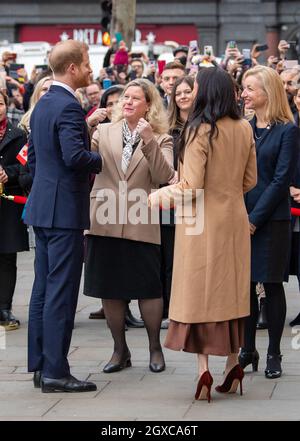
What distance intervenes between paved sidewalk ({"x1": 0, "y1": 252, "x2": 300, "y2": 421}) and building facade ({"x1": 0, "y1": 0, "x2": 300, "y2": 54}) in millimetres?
31251

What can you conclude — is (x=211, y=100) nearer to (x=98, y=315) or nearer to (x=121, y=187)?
(x=121, y=187)

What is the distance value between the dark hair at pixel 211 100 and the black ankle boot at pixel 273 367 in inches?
59.6

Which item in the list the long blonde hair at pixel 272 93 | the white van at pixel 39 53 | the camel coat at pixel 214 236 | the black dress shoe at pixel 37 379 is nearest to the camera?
the camel coat at pixel 214 236

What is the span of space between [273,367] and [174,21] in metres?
34.4

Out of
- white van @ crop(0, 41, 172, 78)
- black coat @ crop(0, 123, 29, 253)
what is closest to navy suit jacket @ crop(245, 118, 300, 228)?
black coat @ crop(0, 123, 29, 253)

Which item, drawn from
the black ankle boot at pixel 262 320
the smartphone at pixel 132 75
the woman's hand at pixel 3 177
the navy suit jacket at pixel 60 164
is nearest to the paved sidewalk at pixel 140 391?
the black ankle boot at pixel 262 320

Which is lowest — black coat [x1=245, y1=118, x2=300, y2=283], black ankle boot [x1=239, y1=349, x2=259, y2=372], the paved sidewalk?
the paved sidewalk

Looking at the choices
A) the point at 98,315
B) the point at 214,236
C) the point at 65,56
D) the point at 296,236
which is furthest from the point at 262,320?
the point at 65,56

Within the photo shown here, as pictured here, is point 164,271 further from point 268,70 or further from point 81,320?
point 268,70

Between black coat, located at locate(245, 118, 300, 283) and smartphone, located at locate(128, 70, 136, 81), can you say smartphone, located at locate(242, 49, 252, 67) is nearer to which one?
A: smartphone, located at locate(128, 70, 136, 81)

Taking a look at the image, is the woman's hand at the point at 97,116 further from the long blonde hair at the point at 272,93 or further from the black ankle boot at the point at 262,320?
the black ankle boot at the point at 262,320

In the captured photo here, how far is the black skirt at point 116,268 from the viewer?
7.57 meters

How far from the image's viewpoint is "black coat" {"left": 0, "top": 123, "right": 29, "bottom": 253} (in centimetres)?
918

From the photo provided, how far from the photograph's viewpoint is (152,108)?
7711 millimetres
